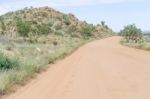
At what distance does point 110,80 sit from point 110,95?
4.27 meters

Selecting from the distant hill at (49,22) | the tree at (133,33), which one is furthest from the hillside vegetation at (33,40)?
the tree at (133,33)

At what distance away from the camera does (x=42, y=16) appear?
143m

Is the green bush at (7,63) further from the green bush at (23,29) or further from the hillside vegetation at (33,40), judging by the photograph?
the green bush at (23,29)

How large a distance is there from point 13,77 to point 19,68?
3.04 meters

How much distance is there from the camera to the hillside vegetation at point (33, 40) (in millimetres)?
20062

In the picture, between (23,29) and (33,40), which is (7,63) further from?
(23,29)

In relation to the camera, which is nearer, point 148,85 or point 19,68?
point 148,85

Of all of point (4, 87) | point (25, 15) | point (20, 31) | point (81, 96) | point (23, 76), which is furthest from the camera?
point (25, 15)

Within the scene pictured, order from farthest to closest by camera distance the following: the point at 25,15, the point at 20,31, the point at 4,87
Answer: the point at 25,15 < the point at 20,31 < the point at 4,87

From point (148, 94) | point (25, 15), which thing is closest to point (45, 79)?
point (148, 94)

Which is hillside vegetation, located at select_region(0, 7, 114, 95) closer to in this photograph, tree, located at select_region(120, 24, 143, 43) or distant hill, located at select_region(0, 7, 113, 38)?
distant hill, located at select_region(0, 7, 113, 38)

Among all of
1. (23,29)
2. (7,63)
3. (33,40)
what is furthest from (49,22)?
(7,63)

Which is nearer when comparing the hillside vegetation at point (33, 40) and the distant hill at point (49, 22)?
the hillside vegetation at point (33, 40)

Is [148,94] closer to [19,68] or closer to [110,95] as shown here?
[110,95]
